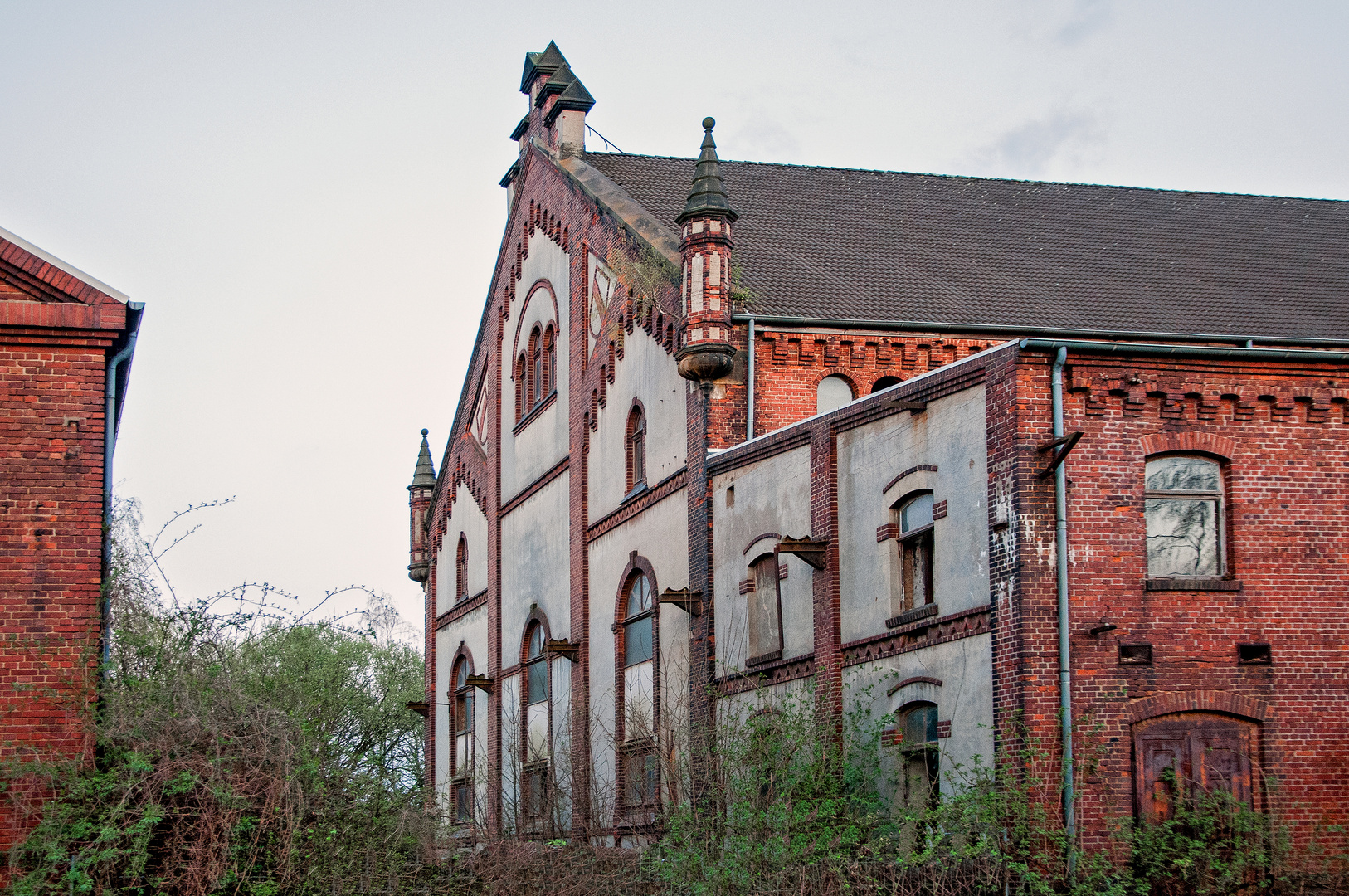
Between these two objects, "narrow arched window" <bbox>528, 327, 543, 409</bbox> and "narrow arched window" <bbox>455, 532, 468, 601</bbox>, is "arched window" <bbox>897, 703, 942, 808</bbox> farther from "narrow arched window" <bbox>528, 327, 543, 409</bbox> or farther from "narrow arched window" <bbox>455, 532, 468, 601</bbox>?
"narrow arched window" <bbox>455, 532, 468, 601</bbox>

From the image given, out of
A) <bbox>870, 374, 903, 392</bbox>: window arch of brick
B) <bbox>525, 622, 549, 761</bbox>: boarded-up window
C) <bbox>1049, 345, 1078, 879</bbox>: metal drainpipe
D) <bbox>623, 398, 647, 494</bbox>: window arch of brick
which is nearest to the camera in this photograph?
<bbox>1049, 345, 1078, 879</bbox>: metal drainpipe

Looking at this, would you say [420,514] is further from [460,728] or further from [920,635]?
[920,635]

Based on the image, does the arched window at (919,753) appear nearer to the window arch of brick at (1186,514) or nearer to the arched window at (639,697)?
the window arch of brick at (1186,514)

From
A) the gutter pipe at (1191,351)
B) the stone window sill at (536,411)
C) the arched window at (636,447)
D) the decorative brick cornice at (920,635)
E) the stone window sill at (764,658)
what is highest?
the stone window sill at (536,411)

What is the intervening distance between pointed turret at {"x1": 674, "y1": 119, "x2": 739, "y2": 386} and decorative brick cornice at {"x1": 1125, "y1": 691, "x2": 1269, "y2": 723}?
852 cm

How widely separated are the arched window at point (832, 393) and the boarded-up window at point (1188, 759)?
827 centimetres

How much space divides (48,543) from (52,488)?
567 millimetres

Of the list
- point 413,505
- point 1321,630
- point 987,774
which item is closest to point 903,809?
point 987,774

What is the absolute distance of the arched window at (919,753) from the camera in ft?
60.2

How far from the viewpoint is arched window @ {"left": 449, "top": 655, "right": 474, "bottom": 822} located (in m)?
36.4

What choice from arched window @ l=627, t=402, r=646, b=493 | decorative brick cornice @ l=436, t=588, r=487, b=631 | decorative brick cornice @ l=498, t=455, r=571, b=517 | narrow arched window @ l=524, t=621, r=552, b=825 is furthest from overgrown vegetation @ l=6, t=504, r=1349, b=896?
decorative brick cornice @ l=436, t=588, r=487, b=631

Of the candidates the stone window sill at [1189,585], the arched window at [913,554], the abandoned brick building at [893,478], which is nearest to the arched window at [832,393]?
the abandoned brick building at [893,478]

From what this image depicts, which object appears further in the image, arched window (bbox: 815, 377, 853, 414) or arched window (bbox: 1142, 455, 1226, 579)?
arched window (bbox: 815, 377, 853, 414)

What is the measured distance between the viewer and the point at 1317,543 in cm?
1781
